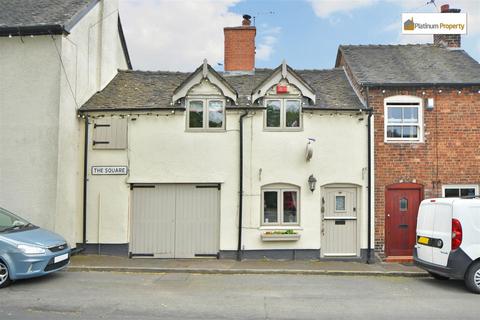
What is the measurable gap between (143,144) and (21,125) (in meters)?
3.25

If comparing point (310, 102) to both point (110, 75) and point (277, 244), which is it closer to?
point (277, 244)

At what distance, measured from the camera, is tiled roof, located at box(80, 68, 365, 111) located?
13180mm

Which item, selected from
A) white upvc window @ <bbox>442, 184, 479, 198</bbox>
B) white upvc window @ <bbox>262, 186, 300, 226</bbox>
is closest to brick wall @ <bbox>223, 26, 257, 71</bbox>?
white upvc window @ <bbox>262, 186, 300, 226</bbox>

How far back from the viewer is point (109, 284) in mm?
9438

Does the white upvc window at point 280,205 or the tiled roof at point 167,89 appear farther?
the tiled roof at point 167,89

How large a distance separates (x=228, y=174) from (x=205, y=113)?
1.91 metres

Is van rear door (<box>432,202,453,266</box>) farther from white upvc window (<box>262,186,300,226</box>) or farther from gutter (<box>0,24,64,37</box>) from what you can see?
gutter (<box>0,24,64,37</box>)

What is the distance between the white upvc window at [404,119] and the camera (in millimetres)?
13125

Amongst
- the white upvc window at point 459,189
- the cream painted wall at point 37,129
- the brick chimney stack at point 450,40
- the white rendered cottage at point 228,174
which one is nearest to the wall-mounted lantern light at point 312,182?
the white rendered cottage at point 228,174

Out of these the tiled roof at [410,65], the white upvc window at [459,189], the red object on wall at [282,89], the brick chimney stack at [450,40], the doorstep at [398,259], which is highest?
the brick chimney stack at [450,40]

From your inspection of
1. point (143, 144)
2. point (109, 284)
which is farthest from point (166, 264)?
point (143, 144)

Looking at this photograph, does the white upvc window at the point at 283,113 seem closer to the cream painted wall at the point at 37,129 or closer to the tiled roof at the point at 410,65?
the tiled roof at the point at 410,65

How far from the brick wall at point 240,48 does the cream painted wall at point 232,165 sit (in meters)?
3.15

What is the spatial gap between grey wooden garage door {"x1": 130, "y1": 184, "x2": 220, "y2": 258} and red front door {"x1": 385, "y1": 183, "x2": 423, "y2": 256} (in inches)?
196
